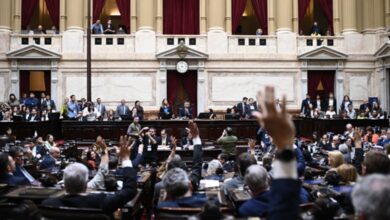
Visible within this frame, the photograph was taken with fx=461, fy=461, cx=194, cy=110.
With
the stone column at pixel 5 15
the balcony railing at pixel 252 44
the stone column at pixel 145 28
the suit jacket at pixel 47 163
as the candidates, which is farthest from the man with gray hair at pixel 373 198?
the stone column at pixel 5 15

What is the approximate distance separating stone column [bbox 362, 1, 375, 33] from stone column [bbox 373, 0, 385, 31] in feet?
0.63

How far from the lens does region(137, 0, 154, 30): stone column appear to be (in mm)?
Answer: 22828

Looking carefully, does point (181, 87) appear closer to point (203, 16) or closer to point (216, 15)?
point (203, 16)

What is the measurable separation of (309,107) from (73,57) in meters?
11.3

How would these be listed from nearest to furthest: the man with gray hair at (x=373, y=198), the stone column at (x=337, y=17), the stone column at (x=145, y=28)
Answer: the man with gray hair at (x=373, y=198) → the stone column at (x=145, y=28) → the stone column at (x=337, y=17)

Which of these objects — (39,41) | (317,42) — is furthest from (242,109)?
(39,41)

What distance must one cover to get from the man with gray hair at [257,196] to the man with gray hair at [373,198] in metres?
1.55

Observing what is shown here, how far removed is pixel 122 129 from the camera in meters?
18.1

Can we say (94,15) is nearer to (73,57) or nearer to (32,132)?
(73,57)

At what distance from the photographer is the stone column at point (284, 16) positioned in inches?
918

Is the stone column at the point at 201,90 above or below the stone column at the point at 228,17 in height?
below

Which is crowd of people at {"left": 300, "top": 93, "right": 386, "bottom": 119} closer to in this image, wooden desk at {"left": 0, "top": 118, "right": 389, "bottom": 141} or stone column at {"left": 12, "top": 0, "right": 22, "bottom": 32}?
wooden desk at {"left": 0, "top": 118, "right": 389, "bottom": 141}

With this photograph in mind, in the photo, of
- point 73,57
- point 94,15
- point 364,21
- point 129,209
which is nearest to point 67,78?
point 73,57

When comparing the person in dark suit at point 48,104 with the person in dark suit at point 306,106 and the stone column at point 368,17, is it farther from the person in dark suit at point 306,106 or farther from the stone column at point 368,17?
the stone column at point 368,17
